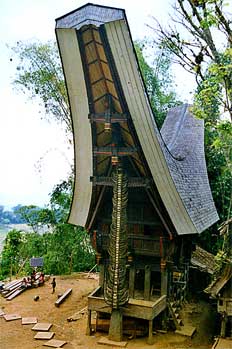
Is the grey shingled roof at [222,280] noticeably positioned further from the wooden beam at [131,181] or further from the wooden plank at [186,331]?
the wooden beam at [131,181]

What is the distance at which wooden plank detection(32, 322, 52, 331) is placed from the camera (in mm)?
8190

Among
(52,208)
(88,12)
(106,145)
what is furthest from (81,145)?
(52,208)

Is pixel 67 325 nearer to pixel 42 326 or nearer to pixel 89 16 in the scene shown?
pixel 42 326

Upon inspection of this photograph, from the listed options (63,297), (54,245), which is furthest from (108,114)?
(54,245)

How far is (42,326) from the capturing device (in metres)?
8.35

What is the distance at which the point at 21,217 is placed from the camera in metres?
17.5

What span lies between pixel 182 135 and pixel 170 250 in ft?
17.9

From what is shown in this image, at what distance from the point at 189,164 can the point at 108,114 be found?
4.24 m

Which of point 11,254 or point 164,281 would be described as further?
point 11,254

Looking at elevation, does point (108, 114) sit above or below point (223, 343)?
above

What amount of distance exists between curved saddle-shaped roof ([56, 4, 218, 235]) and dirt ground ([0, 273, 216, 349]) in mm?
2187

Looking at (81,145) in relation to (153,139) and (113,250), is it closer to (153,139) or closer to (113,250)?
(153,139)

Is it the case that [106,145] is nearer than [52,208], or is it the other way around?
[106,145]

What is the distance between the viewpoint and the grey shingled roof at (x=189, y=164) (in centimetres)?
859
